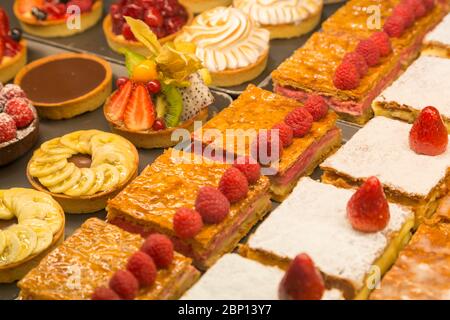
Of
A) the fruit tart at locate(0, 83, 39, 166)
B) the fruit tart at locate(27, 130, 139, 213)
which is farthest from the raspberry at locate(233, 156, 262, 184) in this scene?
the fruit tart at locate(0, 83, 39, 166)

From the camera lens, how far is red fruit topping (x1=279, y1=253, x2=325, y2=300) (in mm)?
3408

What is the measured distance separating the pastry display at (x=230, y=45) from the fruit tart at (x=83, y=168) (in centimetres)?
106

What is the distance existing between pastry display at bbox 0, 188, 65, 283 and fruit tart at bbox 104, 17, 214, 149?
91cm

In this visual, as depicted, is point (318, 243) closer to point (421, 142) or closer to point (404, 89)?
point (421, 142)

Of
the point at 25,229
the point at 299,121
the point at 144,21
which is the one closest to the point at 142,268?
the point at 25,229

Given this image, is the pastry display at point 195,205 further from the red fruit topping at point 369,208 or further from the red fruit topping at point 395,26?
the red fruit topping at point 395,26

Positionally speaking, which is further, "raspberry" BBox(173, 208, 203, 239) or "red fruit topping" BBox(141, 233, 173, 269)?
"raspberry" BBox(173, 208, 203, 239)

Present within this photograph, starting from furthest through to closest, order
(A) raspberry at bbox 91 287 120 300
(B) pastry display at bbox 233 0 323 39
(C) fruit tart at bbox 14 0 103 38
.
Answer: (C) fruit tart at bbox 14 0 103 38
(B) pastry display at bbox 233 0 323 39
(A) raspberry at bbox 91 287 120 300

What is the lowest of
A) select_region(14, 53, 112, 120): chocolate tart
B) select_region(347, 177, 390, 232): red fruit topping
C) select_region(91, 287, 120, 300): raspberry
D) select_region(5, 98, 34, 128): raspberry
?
select_region(14, 53, 112, 120): chocolate tart

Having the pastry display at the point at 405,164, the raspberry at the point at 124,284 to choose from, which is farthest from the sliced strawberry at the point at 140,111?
the raspberry at the point at 124,284

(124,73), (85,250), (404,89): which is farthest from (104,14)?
(85,250)

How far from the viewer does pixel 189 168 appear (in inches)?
178

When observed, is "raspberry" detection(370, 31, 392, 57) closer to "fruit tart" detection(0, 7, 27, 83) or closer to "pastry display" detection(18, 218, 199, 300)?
"pastry display" detection(18, 218, 199, 300)

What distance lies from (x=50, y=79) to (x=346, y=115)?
7.09 ft
